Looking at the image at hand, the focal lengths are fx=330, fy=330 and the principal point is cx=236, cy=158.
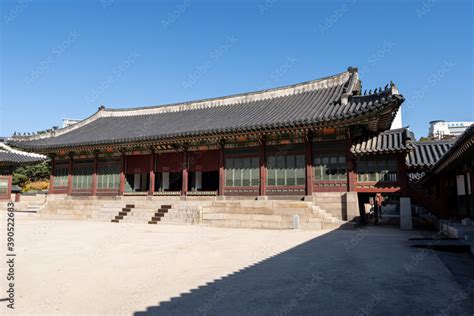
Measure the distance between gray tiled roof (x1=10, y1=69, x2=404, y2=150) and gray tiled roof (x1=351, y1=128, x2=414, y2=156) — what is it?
0.70m

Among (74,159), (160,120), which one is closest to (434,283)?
(160,120)

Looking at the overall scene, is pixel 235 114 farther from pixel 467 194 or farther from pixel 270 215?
pixel 467 194

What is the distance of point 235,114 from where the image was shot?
76.2 ft

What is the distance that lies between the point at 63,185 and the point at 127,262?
21.9 meters

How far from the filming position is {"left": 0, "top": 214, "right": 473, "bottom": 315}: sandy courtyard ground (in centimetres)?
472

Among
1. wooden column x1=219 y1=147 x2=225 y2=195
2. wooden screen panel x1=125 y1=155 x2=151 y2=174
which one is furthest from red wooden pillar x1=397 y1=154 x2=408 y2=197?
wooden screen panel x1=125 y1=155 x2=151 y2=174

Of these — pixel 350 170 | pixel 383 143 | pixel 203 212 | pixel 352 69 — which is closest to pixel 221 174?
pixel 203 212

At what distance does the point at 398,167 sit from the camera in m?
16.3

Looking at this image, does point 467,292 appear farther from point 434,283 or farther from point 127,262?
point 127,262

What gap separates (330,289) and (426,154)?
53.3 ft

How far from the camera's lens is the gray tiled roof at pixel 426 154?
17.4 m

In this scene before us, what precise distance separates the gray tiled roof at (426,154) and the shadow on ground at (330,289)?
10.2 meters

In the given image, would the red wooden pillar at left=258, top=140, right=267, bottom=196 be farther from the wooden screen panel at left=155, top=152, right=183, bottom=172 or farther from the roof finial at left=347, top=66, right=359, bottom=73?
the roof finial at left=347, top=66, right=359, bottom=73

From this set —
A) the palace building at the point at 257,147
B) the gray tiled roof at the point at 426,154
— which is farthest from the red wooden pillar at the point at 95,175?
the gray tiled roof at the point at 426,154
